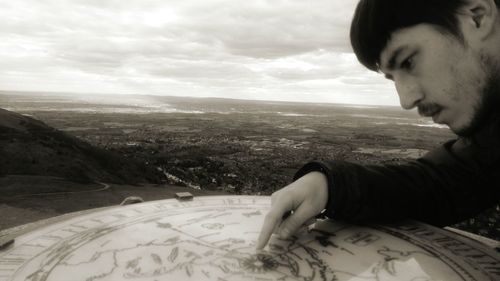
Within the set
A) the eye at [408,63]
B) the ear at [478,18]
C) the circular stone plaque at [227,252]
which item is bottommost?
the circular stone plaque at [227,252]

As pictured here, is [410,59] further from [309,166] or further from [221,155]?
[221,155]

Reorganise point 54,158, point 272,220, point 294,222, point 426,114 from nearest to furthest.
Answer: point 272,220 < point 294,222 < point 426,114 < point 54,158

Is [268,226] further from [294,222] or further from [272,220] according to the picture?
[294,222]

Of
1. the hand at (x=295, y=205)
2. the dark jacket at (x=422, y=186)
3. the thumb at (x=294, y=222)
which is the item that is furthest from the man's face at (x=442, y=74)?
the thumb at (x=294, y=222)

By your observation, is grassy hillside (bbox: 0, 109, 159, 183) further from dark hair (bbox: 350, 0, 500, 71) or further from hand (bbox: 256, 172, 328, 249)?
dark hair (bbox: 350, 0, 500, 71)

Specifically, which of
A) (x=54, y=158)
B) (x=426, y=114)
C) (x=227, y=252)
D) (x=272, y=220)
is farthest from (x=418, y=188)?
(x=54, y=158)

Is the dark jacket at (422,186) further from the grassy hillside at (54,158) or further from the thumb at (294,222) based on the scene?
the grassy hillside at (54,158)

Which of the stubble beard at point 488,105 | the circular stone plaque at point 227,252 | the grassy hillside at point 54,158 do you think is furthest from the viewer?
the grassy hillside at point 54,158
